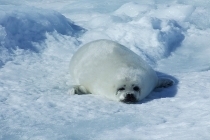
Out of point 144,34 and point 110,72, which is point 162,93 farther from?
point 144,34

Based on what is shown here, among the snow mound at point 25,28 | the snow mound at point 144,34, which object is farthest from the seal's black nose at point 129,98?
the snow mound at point 25,28

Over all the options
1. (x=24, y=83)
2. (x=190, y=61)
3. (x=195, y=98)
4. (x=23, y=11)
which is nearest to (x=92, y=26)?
(x=23, y=11)

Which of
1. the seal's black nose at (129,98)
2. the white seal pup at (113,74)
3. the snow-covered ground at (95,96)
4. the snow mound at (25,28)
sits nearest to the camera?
the snow-covered ground at (95,96)

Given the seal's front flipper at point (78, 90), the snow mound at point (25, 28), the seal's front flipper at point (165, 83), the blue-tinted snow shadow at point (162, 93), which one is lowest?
the seal's front flipper at point (78, 90)

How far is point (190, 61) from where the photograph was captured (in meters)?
6.04

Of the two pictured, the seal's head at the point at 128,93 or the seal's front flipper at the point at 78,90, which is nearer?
the seal's head at the point at 128,93

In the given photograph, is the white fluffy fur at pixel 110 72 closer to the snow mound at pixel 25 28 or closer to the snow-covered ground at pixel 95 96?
the snow-covered ground at pixel 95 96

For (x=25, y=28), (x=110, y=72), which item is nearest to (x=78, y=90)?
(x=110, y=72)

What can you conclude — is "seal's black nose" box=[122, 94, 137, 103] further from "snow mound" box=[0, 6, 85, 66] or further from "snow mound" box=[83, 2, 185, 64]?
"snow mound" box=[0, 6, 85, 66]

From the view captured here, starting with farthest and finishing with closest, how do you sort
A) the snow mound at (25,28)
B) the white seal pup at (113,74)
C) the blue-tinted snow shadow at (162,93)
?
the snow mound at (25,28) < the blue-tinted snow shadow at (162,93) < the white seal pup at (113,74)

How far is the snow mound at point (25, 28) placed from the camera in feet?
18.6

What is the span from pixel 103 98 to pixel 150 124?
960mm

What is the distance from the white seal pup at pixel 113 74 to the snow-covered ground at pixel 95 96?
113mm

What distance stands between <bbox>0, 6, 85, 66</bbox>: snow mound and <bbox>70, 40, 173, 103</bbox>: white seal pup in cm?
100
